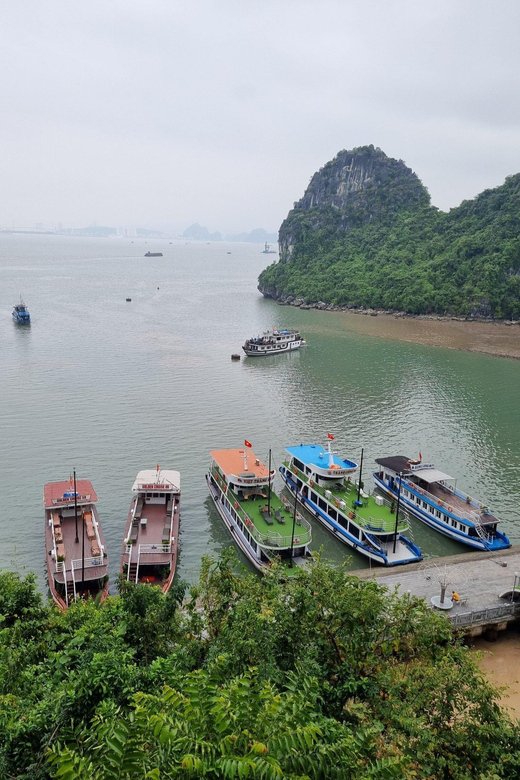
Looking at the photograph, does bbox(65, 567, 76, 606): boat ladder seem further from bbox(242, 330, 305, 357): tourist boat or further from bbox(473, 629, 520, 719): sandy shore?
bbox(242, 330, 305, 357): tourist boat

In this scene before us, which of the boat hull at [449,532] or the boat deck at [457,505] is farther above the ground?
the boat deck at [457,505]

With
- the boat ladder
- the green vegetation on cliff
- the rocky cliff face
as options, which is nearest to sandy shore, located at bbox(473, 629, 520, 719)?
the boat ladder

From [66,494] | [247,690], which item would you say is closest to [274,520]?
[66,494]

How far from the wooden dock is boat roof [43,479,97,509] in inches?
576

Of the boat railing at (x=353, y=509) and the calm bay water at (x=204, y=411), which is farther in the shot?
the calm bay water at (x=204, y=411)

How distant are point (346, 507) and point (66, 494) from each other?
49.0 feet

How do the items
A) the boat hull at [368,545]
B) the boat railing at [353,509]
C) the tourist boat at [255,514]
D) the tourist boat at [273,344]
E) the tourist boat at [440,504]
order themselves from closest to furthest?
the tourist boat at [255,514] → the boat hull at [368,545] → the boat railing at [353,509] → the tourist boat at [440,504] → the tourist boat at [273,344]

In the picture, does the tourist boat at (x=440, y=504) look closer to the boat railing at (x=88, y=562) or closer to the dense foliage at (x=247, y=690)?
the boat railing at (x=88, y=562)

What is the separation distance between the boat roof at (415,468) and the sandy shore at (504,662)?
11372 mm

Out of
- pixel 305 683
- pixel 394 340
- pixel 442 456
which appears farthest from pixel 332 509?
pixel 394 340

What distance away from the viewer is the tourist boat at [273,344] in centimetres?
7322

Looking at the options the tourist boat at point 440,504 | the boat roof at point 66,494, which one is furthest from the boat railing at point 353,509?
the boat roof at point 66,494

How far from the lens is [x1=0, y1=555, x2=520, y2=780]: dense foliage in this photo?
6.73 m

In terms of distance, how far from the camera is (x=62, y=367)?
61.0 meters
